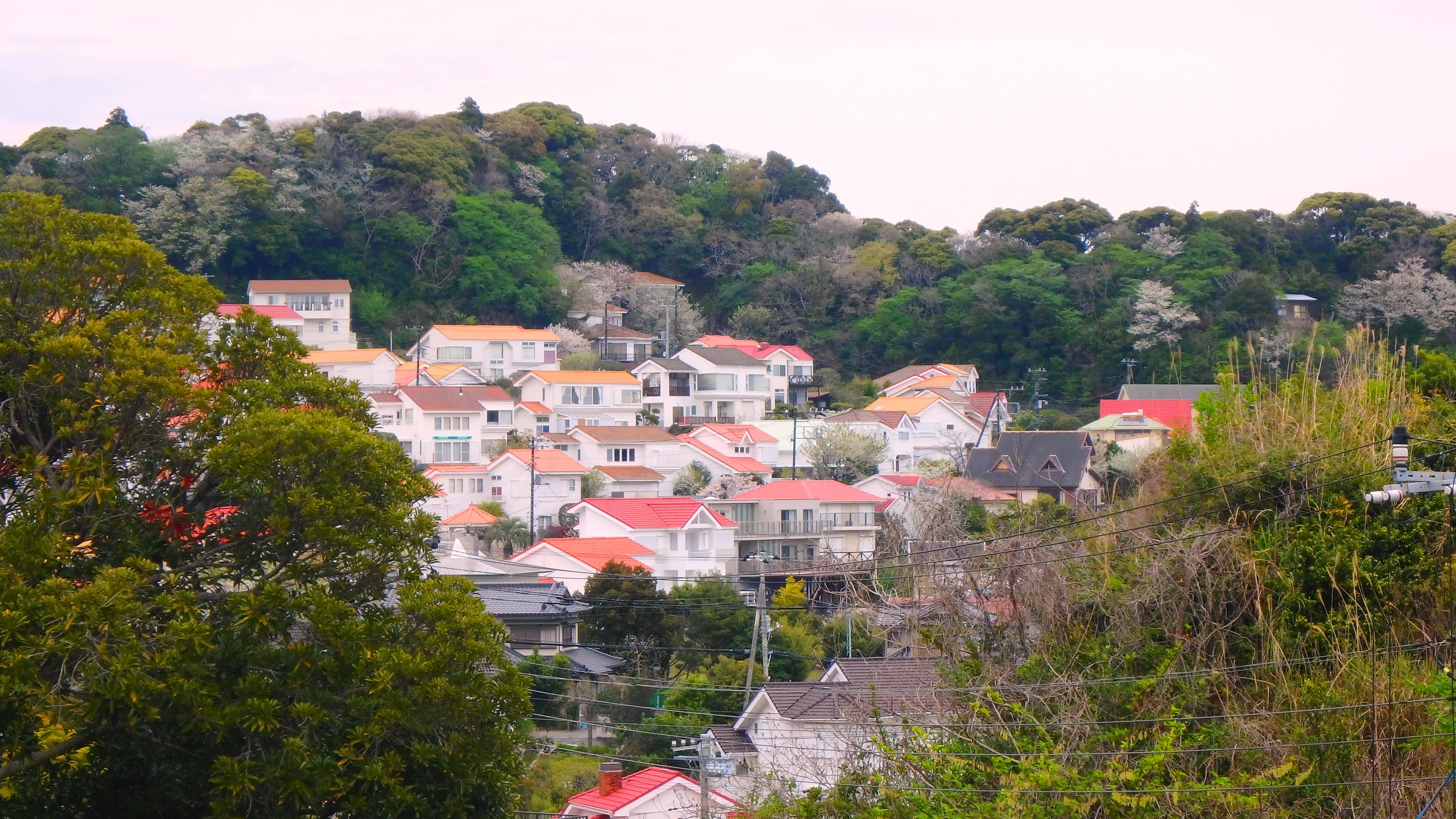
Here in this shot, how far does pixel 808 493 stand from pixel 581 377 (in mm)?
10235

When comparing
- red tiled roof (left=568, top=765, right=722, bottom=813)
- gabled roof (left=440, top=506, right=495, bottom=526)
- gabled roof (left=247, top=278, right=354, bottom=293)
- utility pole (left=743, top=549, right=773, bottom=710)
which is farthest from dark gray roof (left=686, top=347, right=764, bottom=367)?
red tiled roof (left=568, top=765, right=722, bottom=813)

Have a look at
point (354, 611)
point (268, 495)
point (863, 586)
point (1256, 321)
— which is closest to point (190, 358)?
point (268, 495)

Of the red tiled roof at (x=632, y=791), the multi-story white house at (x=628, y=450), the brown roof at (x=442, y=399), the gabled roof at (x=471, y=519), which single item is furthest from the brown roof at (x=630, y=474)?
the red tiled roof at (x=632, y=791)

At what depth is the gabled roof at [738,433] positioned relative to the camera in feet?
108

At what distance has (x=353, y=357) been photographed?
1390 inches

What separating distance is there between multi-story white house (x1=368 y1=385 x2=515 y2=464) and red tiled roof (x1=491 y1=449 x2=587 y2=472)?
9.62 ft

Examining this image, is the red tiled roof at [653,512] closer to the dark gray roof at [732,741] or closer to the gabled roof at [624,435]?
the gabled roof at [624,435]

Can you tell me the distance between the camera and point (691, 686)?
13.6 meters

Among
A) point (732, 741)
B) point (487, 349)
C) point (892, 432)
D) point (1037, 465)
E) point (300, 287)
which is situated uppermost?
point (300, 287)

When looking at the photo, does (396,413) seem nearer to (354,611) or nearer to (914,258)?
(914,258)

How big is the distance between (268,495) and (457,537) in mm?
18386

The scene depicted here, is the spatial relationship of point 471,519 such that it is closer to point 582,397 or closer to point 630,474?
point 630,474

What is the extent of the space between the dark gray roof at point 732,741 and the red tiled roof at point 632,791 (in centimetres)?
58

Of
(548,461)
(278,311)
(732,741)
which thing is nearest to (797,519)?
(548,461)
